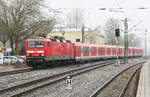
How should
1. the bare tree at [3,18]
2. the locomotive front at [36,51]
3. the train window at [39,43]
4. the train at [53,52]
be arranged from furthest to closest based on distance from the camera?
the bare tree at [3,18], the train window at [39,43], the train at [53,52], the locomotive front at [36,51]

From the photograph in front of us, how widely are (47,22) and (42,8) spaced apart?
2.69 meters

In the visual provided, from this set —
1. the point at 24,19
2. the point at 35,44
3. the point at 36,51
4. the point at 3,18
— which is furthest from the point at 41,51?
the point at 3,18

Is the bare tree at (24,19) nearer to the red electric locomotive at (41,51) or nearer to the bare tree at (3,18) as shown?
the bare tree at (3,18)

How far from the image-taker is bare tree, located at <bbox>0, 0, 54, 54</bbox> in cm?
3391

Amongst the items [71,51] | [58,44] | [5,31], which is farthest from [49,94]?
[5,31]

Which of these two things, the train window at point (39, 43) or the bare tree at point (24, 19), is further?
the bare tree at point (24, 19)

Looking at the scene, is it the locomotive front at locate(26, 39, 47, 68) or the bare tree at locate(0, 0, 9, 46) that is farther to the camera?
the bare tree at locate(0, 0, 9, 46)

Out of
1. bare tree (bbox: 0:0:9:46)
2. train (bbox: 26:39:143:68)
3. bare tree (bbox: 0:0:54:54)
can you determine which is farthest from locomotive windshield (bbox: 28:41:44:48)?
bare tree (bbox: 0:0:9:46)

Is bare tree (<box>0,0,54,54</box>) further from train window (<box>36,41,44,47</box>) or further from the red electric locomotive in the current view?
train window (<box>36,41,44,47</box>)

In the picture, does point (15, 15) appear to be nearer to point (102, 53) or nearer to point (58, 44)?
point (58, 44)

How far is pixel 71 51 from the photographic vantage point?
2880cm

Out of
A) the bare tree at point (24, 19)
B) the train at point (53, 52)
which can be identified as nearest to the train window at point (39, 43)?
the train at point (53, 52)

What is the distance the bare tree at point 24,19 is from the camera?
111ft

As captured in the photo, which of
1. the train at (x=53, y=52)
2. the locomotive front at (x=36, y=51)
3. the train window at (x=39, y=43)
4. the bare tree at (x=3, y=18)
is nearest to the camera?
the locomotive front at (x=36, y=51)
